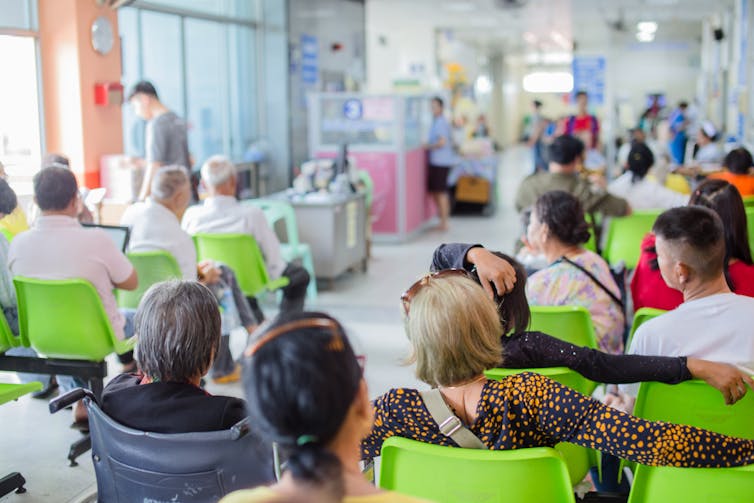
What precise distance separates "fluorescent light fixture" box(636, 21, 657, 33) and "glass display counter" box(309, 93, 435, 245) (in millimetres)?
11119

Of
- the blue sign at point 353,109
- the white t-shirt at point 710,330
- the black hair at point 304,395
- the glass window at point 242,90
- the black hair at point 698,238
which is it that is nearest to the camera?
the black hair at point 304,395

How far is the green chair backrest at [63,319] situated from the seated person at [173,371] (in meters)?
1.36

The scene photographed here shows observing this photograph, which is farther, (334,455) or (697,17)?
(697,17)

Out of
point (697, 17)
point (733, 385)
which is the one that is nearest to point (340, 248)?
point (733, 385)

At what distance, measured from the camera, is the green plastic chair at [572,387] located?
2344 millimetres

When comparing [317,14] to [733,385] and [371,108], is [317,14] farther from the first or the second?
[733,385]

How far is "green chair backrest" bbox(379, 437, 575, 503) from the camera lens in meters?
1.70

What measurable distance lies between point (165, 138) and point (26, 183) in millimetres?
999

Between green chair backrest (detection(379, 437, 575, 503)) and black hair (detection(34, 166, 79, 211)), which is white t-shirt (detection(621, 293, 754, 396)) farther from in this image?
black hair (detection(34, 166, 79, 211))

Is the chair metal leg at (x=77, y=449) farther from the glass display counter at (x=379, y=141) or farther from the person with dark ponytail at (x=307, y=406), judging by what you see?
the glass display counter at (x=379, y=141)

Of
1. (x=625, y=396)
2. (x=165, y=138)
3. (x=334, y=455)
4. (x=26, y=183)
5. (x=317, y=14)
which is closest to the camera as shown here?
(x=334, y=455)

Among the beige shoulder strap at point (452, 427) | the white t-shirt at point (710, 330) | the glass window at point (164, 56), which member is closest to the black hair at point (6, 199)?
the beige shoulder strap at point (452, 427)

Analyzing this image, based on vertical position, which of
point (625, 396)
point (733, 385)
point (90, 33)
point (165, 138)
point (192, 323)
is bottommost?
point (625, 396)

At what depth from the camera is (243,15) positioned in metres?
10.7
